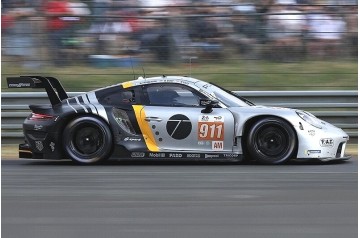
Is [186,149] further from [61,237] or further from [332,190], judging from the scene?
[61,237]

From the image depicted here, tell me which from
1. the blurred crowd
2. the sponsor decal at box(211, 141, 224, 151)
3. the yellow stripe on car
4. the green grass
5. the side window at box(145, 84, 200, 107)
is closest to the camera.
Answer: the sponsor decal at box(211, 141, 224, 151)

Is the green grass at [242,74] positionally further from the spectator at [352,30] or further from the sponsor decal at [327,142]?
the sponsor decal at [327,142]

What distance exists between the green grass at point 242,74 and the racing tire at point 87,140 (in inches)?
125

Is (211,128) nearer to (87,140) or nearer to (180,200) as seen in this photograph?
(87,140)

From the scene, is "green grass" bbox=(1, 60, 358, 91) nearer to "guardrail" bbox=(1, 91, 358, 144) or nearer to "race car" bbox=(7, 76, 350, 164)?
"guardrail" bbox=(1, 91, 358, 144)

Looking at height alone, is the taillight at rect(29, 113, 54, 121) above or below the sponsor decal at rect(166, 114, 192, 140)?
above

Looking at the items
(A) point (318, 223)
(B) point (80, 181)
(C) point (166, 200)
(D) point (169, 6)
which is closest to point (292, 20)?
(D) point (169, 6)

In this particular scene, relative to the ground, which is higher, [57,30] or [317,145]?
[57,30]

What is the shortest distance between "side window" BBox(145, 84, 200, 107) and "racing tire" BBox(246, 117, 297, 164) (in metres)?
0.88

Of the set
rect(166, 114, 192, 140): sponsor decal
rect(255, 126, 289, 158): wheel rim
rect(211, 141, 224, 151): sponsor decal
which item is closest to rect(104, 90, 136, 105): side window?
rect(166, 114, 192, 140): sponsor decal

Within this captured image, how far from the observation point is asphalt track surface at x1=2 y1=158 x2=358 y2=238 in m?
6.01

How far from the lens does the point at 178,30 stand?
1395cm

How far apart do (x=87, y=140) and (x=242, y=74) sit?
401 cm

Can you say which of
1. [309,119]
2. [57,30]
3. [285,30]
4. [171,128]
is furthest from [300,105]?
[57,30]
